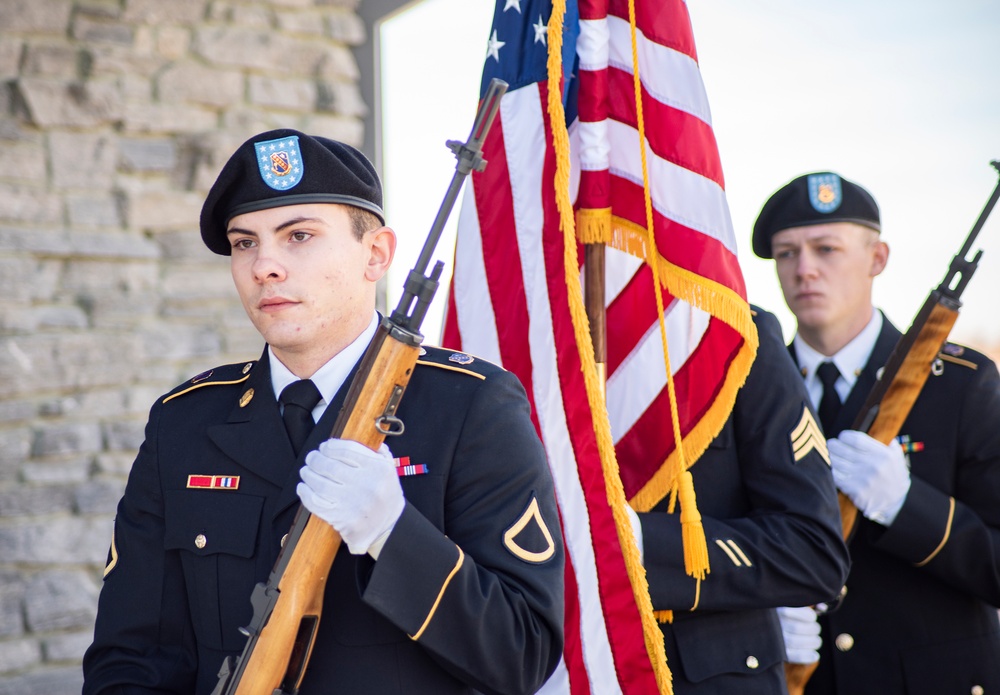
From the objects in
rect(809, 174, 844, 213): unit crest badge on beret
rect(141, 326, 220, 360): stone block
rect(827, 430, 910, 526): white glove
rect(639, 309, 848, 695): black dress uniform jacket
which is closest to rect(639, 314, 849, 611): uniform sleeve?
rect(639, 309, 848, 695): black dress uniform jacket

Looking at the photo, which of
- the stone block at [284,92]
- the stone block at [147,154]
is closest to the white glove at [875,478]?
the stone block at [284,92]

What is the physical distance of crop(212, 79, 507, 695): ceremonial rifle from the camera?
1.59 meters

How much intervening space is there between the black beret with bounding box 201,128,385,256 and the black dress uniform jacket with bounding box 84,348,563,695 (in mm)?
315

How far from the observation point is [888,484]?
2926mm

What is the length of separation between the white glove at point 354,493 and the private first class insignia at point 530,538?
20cm

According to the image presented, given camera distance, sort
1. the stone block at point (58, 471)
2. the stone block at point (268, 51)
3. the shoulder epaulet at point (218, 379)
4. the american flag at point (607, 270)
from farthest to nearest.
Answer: the stone block at point (268, 51), the stone block at point (58, 471), the american flag at point (607, 270), the shoulder epaulet at point (218, 379)

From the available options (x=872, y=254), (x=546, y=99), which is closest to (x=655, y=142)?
(x=546, y=99)

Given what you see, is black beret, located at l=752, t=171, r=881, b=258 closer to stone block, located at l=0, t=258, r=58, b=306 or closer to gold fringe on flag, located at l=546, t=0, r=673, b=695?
gold fringe on flag, located at l=546, t=0, r=673, b=695

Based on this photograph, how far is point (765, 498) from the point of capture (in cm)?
247

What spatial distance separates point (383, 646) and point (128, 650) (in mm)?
474

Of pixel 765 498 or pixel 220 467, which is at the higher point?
pixel 220 467

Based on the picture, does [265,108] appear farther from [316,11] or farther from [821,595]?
[821,595]

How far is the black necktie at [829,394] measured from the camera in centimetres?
324

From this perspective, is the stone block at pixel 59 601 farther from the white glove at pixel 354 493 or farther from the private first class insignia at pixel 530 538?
the private first class insignia at pixel 530 538
